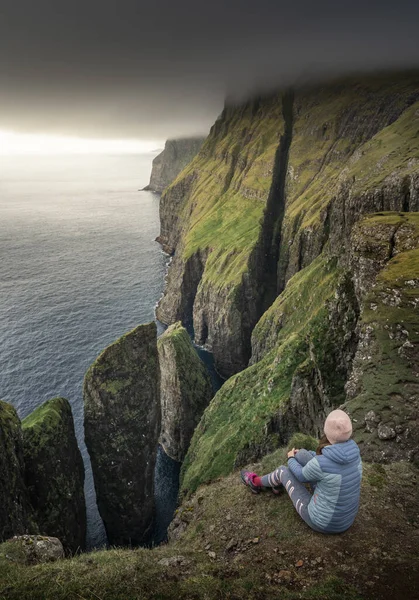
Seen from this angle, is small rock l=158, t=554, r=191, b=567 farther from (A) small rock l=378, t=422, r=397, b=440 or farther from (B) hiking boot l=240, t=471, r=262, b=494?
(A) small rock l=378, t=422, r=397, b=440

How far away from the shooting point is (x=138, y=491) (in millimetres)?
47938

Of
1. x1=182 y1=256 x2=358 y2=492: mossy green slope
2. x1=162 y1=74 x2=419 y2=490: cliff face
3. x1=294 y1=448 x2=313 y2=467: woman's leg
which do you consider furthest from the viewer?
x1=182 y1=256 x2=358 y2=492: mossy green slope

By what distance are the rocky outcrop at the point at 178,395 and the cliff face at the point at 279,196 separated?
31.3 m

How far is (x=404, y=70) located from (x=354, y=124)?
56399mm

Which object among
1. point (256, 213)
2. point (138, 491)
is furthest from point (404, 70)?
point (138, 491)

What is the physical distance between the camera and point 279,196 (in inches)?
5600

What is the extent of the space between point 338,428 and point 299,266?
87.6 metres

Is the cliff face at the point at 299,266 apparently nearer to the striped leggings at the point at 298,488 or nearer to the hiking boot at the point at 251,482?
the hiking boot at the point at 251,482

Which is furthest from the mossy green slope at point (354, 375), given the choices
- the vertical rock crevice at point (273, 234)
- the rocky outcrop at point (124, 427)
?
the vertical rock crevice at point (273, 234)

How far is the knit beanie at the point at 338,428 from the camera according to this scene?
9844 mm

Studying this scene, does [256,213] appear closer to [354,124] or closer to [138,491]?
[354,124]

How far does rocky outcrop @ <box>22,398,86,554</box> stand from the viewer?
121ft

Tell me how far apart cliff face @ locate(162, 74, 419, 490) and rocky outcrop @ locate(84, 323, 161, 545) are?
7.78 metres

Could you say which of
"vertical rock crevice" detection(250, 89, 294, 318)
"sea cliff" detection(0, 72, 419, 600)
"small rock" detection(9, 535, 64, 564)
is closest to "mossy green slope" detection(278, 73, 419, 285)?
"sea cliff" detection(0, 72, 419, 600)
